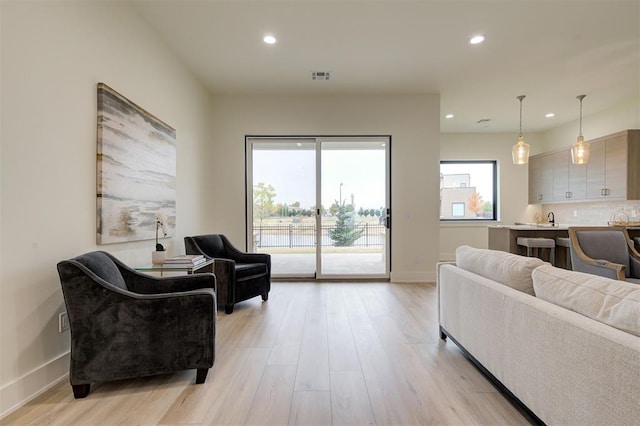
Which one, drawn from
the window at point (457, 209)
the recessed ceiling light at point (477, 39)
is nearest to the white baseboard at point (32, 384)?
the recessed ceiling light at point (477, 39)

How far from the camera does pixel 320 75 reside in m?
4.12

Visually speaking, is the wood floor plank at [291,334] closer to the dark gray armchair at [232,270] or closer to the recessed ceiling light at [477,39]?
the dark gray armchair at [232,270]

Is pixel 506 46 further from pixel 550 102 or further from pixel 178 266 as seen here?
pixel 178 266

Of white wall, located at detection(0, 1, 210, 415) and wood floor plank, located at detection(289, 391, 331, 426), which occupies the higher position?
white wall, located at detection(0, 1, 210, 415)

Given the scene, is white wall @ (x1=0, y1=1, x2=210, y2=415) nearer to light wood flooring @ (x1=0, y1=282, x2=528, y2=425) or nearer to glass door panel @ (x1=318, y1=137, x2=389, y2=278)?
light wood flooring @ (x1=0, y1=282, x2=528, y2=425)

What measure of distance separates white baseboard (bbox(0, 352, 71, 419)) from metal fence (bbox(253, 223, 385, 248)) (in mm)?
3095

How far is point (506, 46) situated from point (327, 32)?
6.61 feet

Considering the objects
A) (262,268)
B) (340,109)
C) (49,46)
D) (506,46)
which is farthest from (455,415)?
(340,109)

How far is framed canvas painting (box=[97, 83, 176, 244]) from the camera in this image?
7.63 feet

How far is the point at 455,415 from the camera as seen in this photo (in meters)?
1.60

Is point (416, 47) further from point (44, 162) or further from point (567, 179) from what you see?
point (567, 179)

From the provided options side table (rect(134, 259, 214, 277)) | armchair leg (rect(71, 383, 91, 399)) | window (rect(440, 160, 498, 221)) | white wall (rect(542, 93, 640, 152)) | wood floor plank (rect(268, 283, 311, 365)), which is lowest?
wood floor plank (rect(268, 283, 311, 365))

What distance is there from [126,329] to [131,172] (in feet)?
4.75

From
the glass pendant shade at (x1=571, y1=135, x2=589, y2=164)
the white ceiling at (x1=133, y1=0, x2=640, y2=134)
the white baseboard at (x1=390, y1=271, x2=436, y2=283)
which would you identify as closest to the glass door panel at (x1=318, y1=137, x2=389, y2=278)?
the white baseboard at (x1=390, y1=271, x2=436, y2=283)
